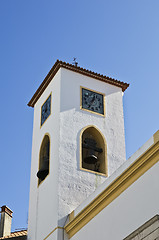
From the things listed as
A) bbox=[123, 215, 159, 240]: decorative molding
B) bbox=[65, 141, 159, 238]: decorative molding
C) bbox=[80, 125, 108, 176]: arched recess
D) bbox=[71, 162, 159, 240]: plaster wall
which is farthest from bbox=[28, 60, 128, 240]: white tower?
bbox=[123, 215, 159, 240]: decorative molding

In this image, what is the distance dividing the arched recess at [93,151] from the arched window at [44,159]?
95cm

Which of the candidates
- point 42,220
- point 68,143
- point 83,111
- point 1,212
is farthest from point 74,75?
point 1,212

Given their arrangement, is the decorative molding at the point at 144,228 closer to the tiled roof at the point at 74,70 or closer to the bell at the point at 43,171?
the bell at the point at 43,171

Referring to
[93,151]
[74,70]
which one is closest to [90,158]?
[93,151]

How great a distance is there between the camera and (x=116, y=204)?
10.0m

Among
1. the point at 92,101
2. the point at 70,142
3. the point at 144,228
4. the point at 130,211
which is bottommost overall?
the point at 144,228

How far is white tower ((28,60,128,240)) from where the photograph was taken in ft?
40.7

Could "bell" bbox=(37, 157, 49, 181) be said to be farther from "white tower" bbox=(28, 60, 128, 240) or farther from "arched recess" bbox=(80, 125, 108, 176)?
"arched recess" bbox=(80, 125, 108, 176)

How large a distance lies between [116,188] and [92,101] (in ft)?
14.3

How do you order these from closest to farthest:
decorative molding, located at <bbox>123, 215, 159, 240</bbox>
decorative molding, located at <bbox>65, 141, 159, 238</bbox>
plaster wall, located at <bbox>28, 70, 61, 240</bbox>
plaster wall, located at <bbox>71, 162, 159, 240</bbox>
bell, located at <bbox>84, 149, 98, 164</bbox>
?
decorative molding, located at <bbox>123, 215, 159, 240</bbox>, plaster wall, located at <bbox>71, 162, 159, 240</bbox>, decorative molding, located at <bbox>65, 141, 159, 238</bbox>, plaster wall, located at <bbox>28, 70, 61, 240</bbox>, bell, located at <bbox>84, 149, 98, 164</bbox>

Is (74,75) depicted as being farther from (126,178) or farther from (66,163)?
(126,178)

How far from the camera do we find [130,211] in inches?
372

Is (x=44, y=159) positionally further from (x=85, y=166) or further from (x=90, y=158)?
(x=90, y=158)

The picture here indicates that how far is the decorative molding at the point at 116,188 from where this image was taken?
931cm
